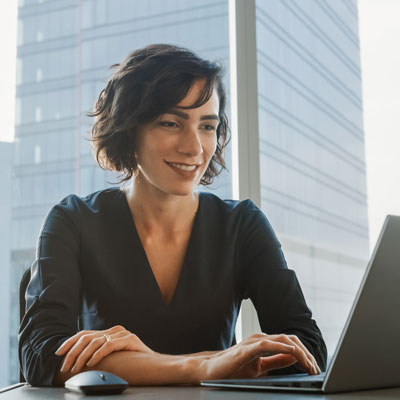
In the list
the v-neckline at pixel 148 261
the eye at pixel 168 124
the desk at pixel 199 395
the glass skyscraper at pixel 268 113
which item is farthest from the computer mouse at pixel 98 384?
the glass skyscraper at pixel 268 113

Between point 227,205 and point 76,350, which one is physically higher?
point 227,205

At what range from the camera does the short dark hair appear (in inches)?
66.4

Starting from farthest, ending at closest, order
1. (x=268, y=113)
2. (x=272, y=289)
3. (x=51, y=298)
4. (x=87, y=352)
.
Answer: (x=268, y=113) → (x=272, y=289) → (x=51, y=298) → (x=87, y=352)

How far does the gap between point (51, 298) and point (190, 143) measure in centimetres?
60

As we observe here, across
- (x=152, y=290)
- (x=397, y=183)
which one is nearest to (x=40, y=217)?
(x=152, y=290)

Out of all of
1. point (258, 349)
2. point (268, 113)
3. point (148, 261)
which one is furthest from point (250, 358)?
point (268, 113)

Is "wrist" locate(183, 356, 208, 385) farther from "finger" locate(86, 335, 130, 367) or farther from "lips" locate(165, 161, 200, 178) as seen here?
"lips" locate(165, 161, 200, 178)

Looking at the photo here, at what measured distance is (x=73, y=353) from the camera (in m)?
1.10

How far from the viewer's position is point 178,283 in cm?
160

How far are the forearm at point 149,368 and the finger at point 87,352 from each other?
22 mm

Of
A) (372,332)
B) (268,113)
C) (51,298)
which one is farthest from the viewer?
(268,113)

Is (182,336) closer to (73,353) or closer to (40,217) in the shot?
(73,353)

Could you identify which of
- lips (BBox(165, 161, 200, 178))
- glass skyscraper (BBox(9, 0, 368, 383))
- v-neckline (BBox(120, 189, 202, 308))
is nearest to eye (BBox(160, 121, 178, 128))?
lips (BBox(165, 161, 200, 178))

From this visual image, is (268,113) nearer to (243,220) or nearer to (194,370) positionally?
(243,220)
